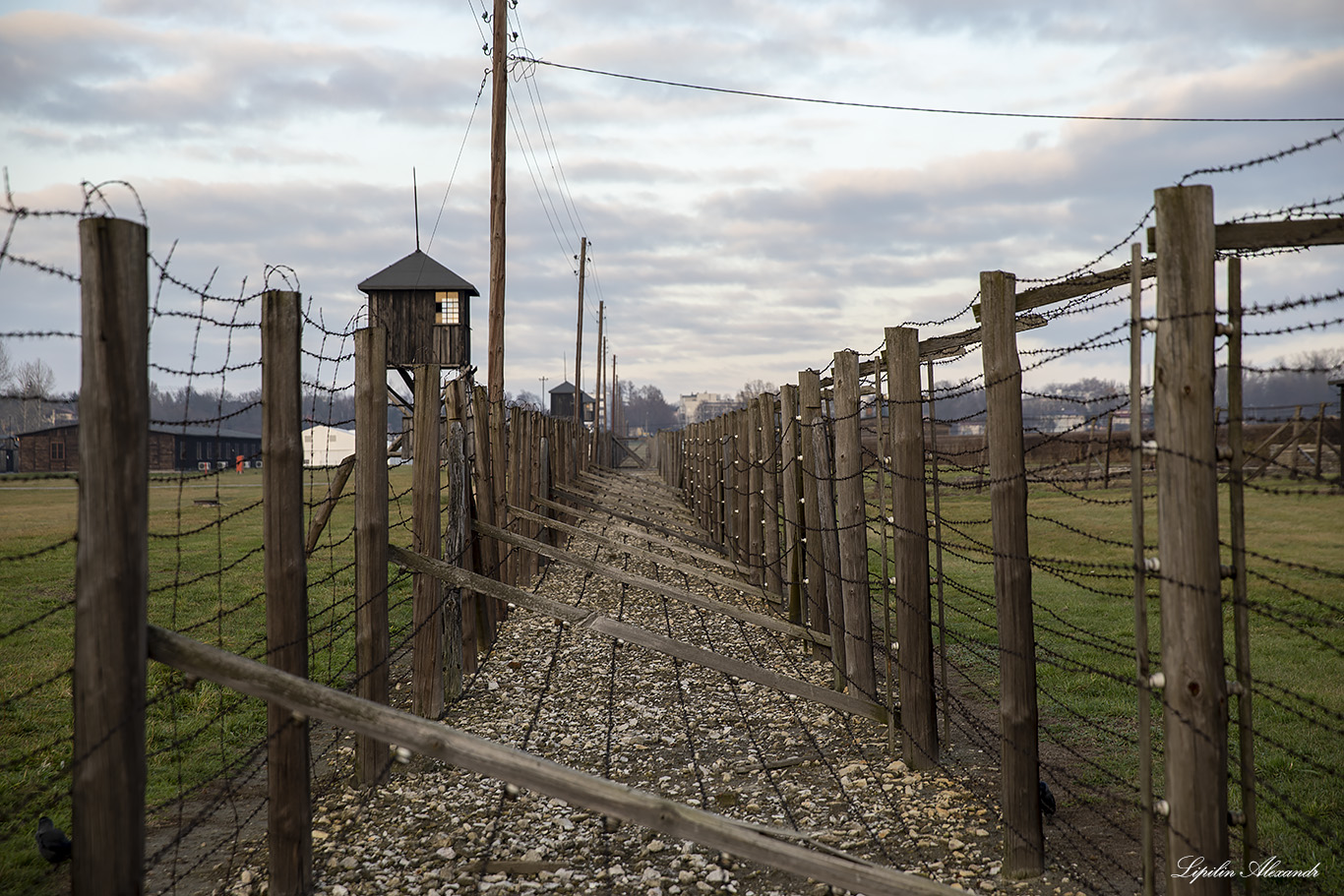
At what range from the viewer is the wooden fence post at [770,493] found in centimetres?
949

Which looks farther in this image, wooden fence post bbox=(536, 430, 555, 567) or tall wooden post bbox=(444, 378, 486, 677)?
wooden fence post bbox=(536, 430, 555, 567)

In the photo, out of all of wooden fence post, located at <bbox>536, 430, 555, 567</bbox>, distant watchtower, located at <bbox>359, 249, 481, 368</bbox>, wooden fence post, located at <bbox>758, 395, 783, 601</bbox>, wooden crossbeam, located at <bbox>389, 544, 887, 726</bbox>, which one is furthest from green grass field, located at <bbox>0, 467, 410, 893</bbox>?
distant watchtower, located at <bbox>359, 249, 481, 368</bbox>

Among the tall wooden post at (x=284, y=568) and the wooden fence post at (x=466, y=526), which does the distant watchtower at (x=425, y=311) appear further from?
the tall wooden post at (x=284, y=568)

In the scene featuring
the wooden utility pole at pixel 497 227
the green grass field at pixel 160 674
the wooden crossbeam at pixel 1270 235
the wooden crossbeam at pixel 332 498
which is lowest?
the green grass field at pixel 160 674

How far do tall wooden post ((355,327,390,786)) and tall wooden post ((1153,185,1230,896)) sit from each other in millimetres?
3628

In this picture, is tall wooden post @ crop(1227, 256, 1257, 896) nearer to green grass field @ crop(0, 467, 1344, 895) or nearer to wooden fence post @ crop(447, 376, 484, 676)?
green grass field @ crop(0, 467, 1344, 895)

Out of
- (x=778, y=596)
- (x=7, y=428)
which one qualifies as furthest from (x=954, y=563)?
(x=7, y=428)

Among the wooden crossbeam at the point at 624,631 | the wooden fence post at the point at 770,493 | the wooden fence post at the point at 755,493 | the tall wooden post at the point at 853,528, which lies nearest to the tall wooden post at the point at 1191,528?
the wooden crossbeam at the point at 624,631

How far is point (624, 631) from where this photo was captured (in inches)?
209

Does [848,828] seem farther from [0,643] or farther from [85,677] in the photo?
[0,643]

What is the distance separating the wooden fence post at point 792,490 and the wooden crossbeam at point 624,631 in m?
2.64

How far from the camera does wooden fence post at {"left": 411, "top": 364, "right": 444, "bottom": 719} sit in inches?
229

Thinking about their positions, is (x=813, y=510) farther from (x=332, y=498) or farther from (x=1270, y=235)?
(x=1270, y=235)

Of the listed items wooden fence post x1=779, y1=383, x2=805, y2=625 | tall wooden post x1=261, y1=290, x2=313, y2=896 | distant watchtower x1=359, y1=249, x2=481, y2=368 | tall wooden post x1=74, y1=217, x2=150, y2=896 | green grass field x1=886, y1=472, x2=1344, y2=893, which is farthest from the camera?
distant watchtower x1=359, y1=249, x2=481, y2=368
